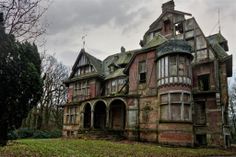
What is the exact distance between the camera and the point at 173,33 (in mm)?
31328

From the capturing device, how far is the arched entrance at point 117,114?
30188 millimetres

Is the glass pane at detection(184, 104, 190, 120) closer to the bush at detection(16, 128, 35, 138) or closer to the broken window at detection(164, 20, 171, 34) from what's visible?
the broken window at detection(164, 20, 171, 34)

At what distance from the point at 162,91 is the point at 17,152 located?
15425 millimetres

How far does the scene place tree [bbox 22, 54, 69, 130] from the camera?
151ft

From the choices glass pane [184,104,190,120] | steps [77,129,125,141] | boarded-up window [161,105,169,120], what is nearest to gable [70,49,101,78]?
steps [77,129,125,141]

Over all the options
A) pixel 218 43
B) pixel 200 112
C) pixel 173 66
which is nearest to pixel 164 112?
pixel 173 66

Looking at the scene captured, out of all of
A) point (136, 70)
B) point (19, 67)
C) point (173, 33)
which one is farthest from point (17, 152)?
point (173, 33)

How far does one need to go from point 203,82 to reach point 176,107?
6263 millimetres

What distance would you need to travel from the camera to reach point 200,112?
87.6 feet

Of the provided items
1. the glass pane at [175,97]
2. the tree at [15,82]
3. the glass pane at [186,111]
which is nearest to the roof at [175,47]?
the glass pane at [175,97]

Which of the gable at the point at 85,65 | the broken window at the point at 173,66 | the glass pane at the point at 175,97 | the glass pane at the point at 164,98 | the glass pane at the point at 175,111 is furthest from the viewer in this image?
the gable at the point at 85,65

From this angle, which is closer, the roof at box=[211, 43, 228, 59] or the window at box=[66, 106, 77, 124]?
the roof at box=[211, 43, 228, 59]

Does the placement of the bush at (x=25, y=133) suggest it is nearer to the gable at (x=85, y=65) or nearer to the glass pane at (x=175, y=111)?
the gable at (x=85, y=65)

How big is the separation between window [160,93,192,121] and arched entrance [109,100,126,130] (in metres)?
7.04
